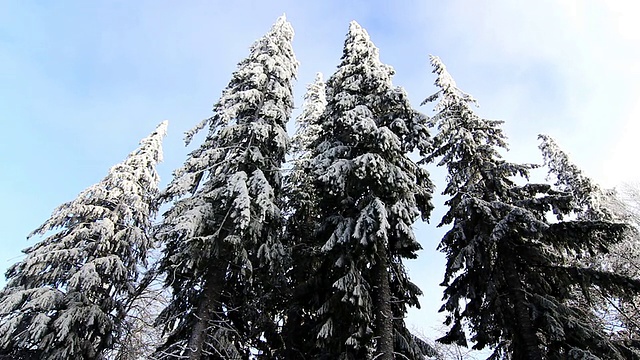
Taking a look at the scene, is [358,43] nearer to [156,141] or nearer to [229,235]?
[229,235]

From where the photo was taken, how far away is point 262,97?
1407 centimetres

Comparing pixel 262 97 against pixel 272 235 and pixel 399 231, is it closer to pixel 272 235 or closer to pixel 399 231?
pixel 272 235

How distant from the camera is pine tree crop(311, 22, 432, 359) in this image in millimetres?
9875

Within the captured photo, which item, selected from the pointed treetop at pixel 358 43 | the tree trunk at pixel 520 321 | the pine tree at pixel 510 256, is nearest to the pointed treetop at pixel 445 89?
the pine tree at pixel 510 256

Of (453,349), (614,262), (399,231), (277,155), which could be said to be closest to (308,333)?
(399,231)

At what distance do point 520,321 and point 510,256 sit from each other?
2.07 metres

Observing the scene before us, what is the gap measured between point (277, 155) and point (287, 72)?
3.49 metres

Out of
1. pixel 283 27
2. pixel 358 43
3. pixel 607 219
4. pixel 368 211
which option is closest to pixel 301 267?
pixel 368 211

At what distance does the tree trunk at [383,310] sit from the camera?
30.9 ft

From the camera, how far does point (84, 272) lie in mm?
13773

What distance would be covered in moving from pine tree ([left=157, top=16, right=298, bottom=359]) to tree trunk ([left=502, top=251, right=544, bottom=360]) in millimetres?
7175

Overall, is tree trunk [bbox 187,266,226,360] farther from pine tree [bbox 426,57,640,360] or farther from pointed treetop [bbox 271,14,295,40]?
pointed treetop [bbox 271,14,295,40]

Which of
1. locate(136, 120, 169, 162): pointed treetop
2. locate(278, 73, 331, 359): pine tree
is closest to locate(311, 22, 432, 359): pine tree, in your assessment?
locate(278, 73, 331, 359): pine tree

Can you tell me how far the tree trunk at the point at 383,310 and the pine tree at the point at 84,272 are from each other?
997 centimetres
